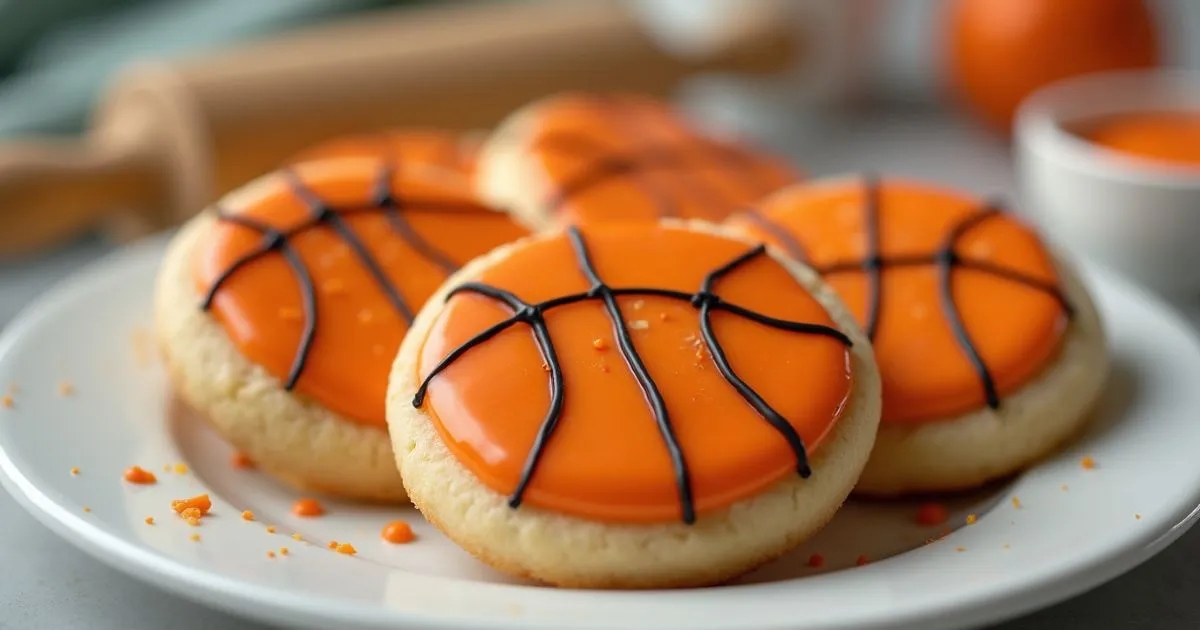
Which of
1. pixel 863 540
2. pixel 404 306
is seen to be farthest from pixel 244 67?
pixel 863 540

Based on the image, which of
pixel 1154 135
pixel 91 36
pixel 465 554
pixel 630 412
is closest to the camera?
pixel 630 412

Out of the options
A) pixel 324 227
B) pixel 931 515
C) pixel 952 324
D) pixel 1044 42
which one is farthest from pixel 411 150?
pixel 1044 42

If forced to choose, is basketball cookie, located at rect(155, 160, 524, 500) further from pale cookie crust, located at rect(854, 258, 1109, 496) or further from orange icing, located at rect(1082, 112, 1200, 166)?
orange icing, located at rect(1082, 112, 1200, 166)

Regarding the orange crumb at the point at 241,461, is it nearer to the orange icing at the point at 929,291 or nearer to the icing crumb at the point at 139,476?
the icing crumb at the point at 139,476

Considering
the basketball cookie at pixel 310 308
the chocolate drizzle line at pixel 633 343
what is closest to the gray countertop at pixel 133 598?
the basketball cookie at pixel 310 308

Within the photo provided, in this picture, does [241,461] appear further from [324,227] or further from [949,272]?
[949,272]

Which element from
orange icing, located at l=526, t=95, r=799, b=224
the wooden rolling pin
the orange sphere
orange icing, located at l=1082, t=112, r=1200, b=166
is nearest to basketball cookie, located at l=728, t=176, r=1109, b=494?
orange icing, located at l=526, t=95, r=799, b=224

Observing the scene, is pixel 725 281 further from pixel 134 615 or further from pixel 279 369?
pixel 134 615
